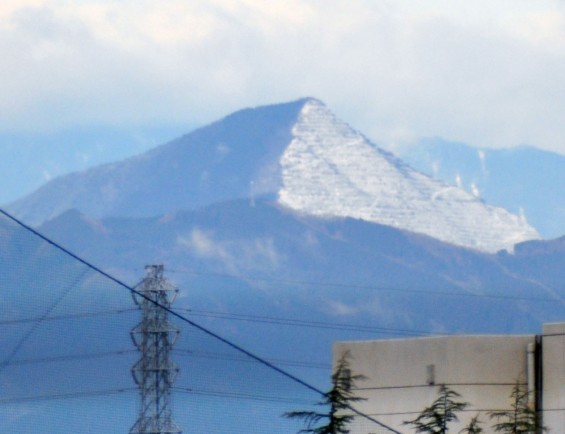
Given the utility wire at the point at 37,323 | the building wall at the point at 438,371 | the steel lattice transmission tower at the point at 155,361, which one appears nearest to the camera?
the utility wire at the point at 37,323

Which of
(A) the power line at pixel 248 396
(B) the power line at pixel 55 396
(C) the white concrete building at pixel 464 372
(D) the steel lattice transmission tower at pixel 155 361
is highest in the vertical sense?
(D) the steel lattice transmission tower at pixel 155 361

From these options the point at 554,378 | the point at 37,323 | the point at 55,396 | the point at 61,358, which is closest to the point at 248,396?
the point at 61,358

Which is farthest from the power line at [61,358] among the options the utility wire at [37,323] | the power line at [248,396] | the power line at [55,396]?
the power line at [248,396]

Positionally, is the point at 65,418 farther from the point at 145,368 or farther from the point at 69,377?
the point at 145,368

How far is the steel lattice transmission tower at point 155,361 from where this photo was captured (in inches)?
3260

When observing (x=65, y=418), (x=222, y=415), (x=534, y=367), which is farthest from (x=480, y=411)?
(x=65, y=418)

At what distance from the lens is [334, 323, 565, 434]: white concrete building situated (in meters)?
71.2

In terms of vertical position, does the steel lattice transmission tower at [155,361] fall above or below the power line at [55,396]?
above

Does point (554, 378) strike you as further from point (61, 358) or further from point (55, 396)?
point (55, 396)

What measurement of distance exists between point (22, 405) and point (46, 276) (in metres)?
3.39

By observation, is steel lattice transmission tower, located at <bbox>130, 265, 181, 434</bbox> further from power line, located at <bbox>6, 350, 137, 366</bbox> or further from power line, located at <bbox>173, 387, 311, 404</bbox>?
power line, located at <bbox>6, 350, 137, 366</bbox>

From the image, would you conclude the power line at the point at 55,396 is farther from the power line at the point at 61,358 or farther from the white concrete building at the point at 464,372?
the white concrete building at the point at 464,372

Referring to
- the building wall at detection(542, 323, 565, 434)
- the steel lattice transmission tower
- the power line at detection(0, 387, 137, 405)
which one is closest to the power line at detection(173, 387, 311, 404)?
the power line at detection(0, 387, 137, 405)

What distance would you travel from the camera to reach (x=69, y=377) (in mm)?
63906
